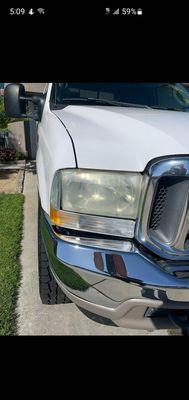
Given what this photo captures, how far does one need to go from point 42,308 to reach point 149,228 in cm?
137

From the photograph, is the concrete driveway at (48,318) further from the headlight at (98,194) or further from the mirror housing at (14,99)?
the mirror housing at (14,99)

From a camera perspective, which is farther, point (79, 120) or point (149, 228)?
point (79, 120)

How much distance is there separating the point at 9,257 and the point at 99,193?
192 centimetres

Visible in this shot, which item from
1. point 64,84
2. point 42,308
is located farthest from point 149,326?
point 64,84

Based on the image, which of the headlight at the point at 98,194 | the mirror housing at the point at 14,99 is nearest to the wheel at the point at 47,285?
the headlight at the point at 98,194

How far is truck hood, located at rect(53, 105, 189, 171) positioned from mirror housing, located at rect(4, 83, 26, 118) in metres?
1.12

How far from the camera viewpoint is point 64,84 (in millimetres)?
2834

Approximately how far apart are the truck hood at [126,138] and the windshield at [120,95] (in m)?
0.58

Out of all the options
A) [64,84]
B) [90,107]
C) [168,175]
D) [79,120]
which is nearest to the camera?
[168,175]

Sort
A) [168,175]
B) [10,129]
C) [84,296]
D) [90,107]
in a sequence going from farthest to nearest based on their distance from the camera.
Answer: [10,129] → [90,107] → [84,296] → [168,175]

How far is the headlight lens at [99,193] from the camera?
4.95 feet

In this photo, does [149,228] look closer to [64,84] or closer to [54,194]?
[54,194]

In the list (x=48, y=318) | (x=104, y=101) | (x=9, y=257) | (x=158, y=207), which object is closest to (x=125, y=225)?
(x=158, y=207)
